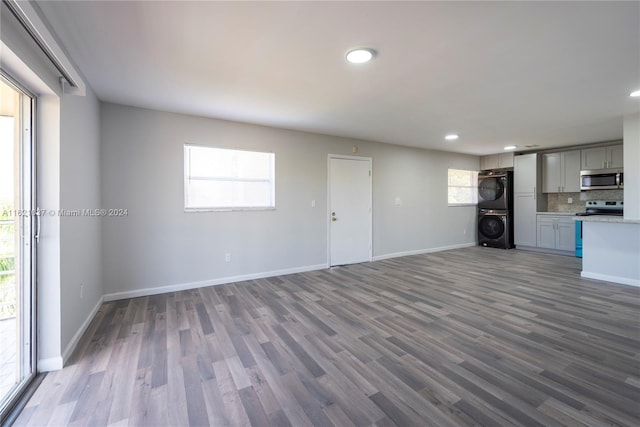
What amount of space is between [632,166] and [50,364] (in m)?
6.76

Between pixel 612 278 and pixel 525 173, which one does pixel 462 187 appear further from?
pixel 612 278

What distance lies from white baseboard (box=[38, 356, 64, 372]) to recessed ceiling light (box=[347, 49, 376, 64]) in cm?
319

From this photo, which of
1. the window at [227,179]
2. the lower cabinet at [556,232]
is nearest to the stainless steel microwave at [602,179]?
the lower cabinet at [556,232]

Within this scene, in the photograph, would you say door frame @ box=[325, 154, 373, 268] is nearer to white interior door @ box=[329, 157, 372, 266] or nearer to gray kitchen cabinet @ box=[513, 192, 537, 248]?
white interior door @ box=[329, 157, 372, 266]

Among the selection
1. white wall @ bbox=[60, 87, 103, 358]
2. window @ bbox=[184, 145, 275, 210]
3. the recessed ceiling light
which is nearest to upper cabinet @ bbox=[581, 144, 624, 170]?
the recessed ceiling light

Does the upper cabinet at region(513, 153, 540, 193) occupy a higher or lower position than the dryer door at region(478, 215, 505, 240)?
higher

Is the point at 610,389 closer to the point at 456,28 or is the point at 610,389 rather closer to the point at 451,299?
the point at 451,299

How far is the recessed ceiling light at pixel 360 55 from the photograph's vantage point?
2170 mm

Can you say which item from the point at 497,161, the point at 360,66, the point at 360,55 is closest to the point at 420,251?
the point at 497,161

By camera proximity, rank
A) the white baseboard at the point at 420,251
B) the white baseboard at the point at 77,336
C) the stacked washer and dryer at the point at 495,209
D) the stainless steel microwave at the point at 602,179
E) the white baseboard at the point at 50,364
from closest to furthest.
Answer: the white baseboard at the point at 50,364 → the white baseboard at the point at 77,336 → the stainless steel microwave at the point at 602,179 → the white baseboard at the point at 420,251 → the stacked washer and dryer at the point at 495,209

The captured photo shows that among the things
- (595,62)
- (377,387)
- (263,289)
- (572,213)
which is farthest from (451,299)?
(572,213)

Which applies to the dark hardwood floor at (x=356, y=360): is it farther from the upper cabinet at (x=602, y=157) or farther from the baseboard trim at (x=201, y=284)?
the upper cabinet at (x=602, y=157)

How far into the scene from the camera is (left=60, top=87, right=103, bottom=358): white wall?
217 cm

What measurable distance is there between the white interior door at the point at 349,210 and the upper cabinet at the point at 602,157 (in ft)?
15.2
